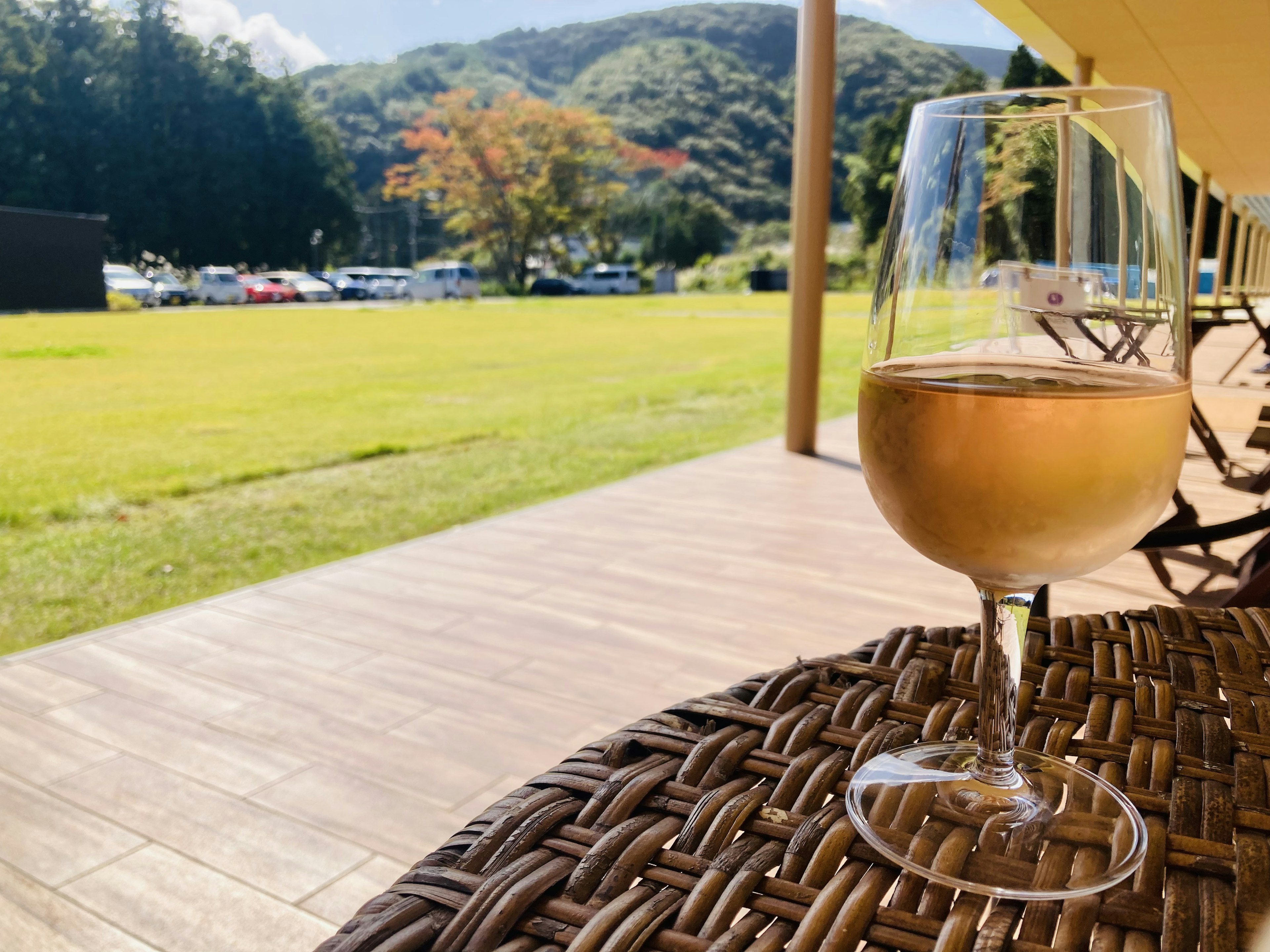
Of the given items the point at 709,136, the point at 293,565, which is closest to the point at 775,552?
the point at 293,565

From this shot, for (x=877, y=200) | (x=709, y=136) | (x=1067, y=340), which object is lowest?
(x=1067, y=340)

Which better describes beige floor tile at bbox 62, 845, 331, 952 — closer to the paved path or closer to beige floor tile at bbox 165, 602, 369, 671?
the paved path

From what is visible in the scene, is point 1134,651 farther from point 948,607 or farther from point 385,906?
point 948,607

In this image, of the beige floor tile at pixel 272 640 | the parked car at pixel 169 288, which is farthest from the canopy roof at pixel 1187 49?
Answer: the parked car at pixel 169 288

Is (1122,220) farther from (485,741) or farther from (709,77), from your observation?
(709,77)

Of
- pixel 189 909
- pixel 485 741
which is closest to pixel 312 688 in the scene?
pixel 485 741

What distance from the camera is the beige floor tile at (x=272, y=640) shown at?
224cm

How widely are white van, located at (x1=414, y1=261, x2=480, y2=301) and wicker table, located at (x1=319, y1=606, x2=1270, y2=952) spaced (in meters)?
4.62

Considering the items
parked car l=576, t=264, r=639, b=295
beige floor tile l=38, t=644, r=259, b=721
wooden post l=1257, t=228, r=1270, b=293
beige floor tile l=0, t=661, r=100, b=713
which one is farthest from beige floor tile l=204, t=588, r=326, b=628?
wooden post l=1257, t=228, r=1270, b=293

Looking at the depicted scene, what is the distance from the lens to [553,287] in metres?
6.13

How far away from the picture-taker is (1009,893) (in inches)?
12.1

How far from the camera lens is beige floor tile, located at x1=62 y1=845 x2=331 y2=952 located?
131 centimetres

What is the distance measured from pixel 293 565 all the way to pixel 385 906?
3277mm

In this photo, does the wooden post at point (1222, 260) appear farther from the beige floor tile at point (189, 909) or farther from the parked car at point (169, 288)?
the parked car at point (169, 288)
